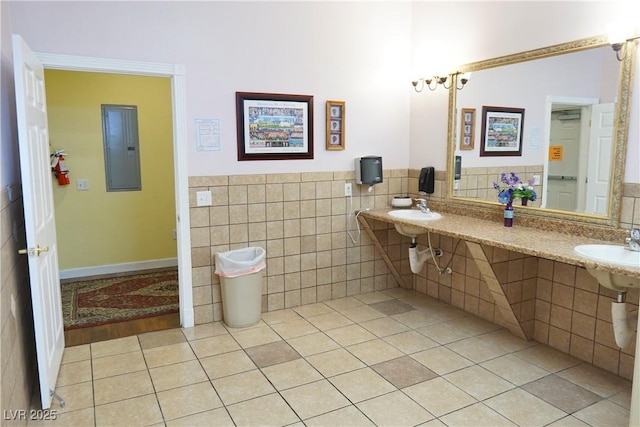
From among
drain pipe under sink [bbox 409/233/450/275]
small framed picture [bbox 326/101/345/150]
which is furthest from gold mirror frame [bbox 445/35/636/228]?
small framed picture [bbox 326/101/345/150]

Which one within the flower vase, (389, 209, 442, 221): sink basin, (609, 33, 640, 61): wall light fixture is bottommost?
(389, 209, 442, 221): sink basin

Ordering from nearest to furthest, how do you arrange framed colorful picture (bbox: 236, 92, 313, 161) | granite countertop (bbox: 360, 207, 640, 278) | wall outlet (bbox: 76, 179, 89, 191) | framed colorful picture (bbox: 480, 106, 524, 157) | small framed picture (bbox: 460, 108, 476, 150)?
granite countertop (bbox: 360, 207, 640, 278), framed colorful picture (bbox: 480, 106, 524, 157), framed colorful picture (bbox: 236, 92, 313, 161), small framed picture (bbox: 460, 108, 476, 150), wall outlet (bbox: 76, 179, 89, 191)

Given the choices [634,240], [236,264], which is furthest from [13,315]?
[634,240]

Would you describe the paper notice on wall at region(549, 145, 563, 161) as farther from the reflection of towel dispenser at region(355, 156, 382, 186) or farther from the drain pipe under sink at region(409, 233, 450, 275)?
the reflection of towel dispenser at region(355, 156, 382, 186)

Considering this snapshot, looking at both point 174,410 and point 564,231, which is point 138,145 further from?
point 564,231

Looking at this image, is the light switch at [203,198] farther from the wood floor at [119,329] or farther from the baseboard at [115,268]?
the baseboard at [115,268]

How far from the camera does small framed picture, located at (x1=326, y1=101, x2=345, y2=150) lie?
400cm

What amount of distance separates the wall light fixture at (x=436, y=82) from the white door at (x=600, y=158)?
1149 mm

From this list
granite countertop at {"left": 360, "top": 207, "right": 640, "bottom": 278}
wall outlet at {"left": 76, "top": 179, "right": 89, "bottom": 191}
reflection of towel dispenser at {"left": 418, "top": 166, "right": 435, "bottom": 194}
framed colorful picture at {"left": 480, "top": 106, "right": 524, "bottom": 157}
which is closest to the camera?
granite countertop at {"left": 360, "top": 207, "right": 640, "bottom": 278}

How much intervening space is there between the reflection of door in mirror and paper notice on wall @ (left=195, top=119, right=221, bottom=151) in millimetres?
2440

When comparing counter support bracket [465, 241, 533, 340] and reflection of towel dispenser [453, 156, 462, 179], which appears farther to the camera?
reflection of towel dispenser [453, 156, 462, 179]

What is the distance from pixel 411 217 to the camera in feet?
12.5

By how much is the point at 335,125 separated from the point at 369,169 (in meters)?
0.49

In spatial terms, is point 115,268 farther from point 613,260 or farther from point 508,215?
point 613,260
